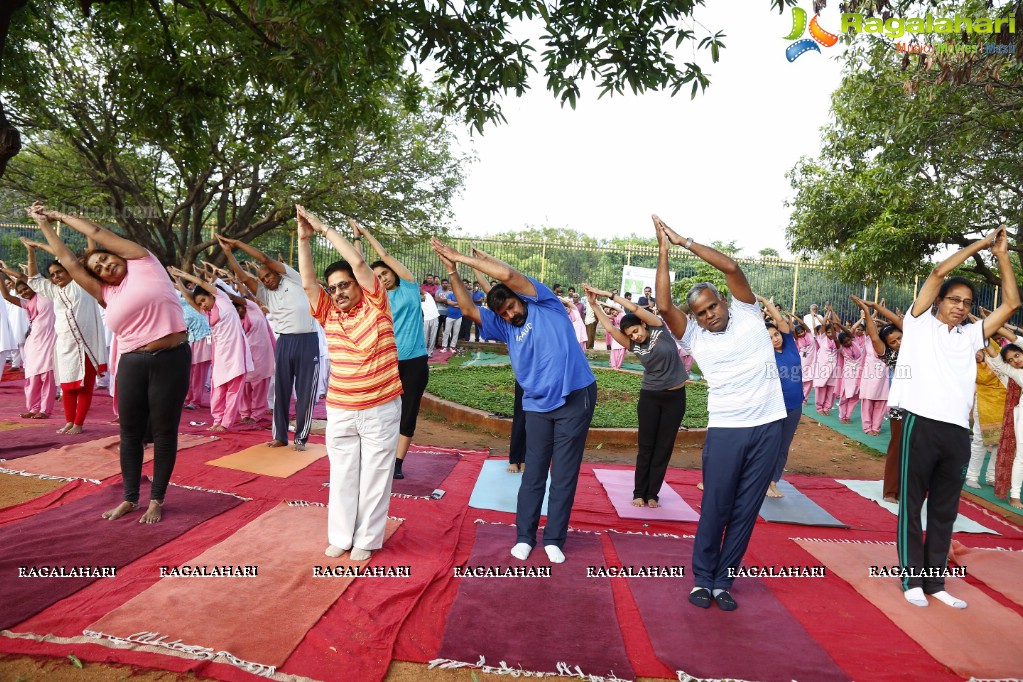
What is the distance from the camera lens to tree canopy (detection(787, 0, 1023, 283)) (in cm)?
849

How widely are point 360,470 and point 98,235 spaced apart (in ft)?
6.84

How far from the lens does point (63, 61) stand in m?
13.2

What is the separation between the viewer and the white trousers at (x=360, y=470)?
159 inches

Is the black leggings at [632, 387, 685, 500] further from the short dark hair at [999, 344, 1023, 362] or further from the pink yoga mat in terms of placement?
the short dark hair at [999, 344, 1023, 362]

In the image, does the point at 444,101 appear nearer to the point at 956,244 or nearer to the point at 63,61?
the point at 63,61

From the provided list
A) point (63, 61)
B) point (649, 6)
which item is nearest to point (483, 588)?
point (649, 6)

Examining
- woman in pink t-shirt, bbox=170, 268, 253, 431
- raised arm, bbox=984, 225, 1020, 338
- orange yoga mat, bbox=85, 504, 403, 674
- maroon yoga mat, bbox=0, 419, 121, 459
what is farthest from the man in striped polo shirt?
woman in pink t-shirt, bbox=170, 268, 253, 431

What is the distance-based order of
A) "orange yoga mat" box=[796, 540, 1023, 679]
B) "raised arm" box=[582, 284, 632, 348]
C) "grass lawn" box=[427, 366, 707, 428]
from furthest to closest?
"grass lawn" box=[427, 366, 707, 428] < "raised arm" box=[582, 284, 632, 348] < "orange yoga mat" box=[796, 540, 1023, 679]

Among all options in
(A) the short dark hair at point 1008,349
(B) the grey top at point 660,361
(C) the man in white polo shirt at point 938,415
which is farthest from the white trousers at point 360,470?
(A) the short dark hair at point 1008,349

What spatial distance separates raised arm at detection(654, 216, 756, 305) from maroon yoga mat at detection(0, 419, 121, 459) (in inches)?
223

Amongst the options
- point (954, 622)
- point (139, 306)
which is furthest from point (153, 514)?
point (954, 622)

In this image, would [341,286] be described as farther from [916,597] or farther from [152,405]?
[916,597]

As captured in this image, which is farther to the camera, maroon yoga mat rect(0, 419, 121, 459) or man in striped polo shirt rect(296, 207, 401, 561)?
maroon yoga mat rect(0, 419, 121, 459)

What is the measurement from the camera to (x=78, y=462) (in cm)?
577
